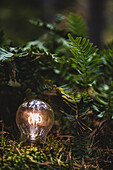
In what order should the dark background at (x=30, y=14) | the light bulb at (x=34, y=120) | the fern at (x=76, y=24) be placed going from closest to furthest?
the light bulb at (x=34, y=120) < the fern at (x=76, y=24) < the dark background at (x=30, y=14)

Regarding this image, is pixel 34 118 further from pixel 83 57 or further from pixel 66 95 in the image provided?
pixel 83 57

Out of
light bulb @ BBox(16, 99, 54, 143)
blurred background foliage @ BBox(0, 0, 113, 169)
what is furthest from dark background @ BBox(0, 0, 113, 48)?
light bulb @ BBox(16, 99, 54, 143)

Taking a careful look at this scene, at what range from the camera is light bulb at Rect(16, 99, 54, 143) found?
79cm

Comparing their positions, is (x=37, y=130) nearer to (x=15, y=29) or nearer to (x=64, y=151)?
(x=64, y=151)

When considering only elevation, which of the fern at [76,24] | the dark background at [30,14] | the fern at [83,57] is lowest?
the fern at [83,57]

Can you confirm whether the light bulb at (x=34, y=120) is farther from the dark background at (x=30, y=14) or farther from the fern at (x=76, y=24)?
the dark background at (x=30, y=14)

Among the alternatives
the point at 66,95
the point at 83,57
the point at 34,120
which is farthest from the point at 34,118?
the point at 83,57

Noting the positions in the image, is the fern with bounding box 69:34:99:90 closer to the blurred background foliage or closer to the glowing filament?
the blurred background foliage

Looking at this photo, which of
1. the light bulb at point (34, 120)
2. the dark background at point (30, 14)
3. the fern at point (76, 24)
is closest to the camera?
the light bulb at point (34, 120)

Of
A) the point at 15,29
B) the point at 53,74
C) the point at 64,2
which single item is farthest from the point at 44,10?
the point at 53,74

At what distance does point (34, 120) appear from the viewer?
793mm

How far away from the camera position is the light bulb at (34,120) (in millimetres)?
786

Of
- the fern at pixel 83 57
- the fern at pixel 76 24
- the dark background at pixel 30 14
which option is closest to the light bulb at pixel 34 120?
the fern at pixel 83 57

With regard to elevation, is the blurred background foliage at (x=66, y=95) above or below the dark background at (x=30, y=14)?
below
